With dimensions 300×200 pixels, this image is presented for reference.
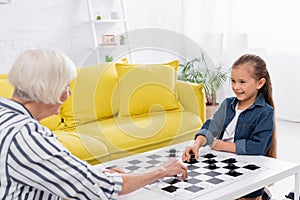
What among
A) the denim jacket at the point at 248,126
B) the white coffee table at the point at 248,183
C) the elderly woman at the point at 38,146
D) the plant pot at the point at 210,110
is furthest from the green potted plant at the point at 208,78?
the elderly woman at the point at 38,146

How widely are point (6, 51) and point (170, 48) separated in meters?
2.16

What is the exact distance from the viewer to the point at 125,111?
305cm

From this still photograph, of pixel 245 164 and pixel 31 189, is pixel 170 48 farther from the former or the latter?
pixel 31 189

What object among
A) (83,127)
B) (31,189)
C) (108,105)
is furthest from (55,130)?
(31,189)

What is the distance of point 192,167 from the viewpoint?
5.53ft

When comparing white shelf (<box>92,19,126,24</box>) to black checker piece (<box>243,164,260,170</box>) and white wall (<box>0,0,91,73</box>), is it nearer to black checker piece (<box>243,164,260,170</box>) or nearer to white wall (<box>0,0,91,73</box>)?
white wall (<box>0,0,91,73</box>)

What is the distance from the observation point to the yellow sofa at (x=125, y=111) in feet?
8.71

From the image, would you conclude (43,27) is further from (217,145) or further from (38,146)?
(38,146)

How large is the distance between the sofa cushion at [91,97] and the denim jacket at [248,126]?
44.4 inches

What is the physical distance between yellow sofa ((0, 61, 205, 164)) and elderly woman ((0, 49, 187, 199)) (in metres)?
1.32

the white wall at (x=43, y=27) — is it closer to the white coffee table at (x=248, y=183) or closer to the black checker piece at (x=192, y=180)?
the white coffee table at (x=248, y=183)

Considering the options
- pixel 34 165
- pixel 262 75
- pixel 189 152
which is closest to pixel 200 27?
pixel 262 75

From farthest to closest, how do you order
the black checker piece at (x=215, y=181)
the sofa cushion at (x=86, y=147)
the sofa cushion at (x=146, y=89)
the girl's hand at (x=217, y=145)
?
the sofa cushion at (x=146, y=89), the sofa cushion at (x=86, y=147), the girl's hand at (x=217, y=145), the black checker piece at (x=215, y=181)

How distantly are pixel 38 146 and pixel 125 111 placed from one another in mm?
1947
